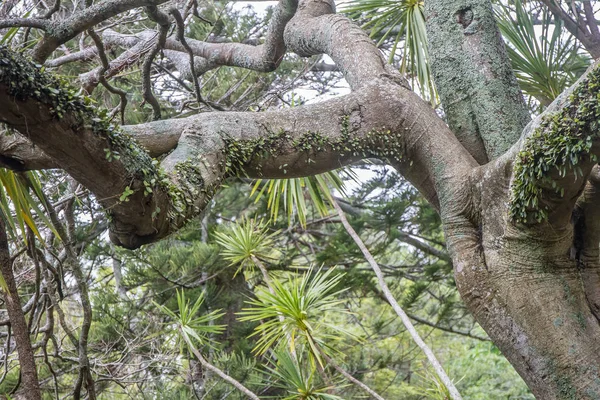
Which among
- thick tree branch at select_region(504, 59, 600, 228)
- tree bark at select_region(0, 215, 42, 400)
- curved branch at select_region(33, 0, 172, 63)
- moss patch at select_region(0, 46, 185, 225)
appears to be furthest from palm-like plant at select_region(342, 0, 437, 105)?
tree bark at select_region(0, 215, 42, 400)

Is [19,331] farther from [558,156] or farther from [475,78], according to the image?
[475,78]

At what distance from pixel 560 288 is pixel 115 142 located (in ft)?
4.53

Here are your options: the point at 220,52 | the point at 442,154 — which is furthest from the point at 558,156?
the point at 220,52

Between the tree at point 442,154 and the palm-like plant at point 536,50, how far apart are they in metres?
0.59

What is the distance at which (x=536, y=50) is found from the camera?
2.97 metres

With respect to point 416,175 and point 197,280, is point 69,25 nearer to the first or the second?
point 416,175

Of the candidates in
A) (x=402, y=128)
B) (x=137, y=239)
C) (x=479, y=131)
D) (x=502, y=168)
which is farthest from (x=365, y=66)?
(x=137, y=239)

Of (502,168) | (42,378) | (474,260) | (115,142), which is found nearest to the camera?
(115,142)

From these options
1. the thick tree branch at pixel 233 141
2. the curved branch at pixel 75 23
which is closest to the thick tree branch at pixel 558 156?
the thick tree branch at pixel 233 141

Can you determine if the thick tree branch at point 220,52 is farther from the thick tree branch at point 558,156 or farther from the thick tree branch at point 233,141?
the thick tree branch at point 558,156

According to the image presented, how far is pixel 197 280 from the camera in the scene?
5277mm

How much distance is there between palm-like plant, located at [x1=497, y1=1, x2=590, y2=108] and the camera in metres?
2.94

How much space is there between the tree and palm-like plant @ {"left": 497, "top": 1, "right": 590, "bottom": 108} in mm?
592

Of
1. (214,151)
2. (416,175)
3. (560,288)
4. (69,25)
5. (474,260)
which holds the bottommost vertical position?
(560,288)
